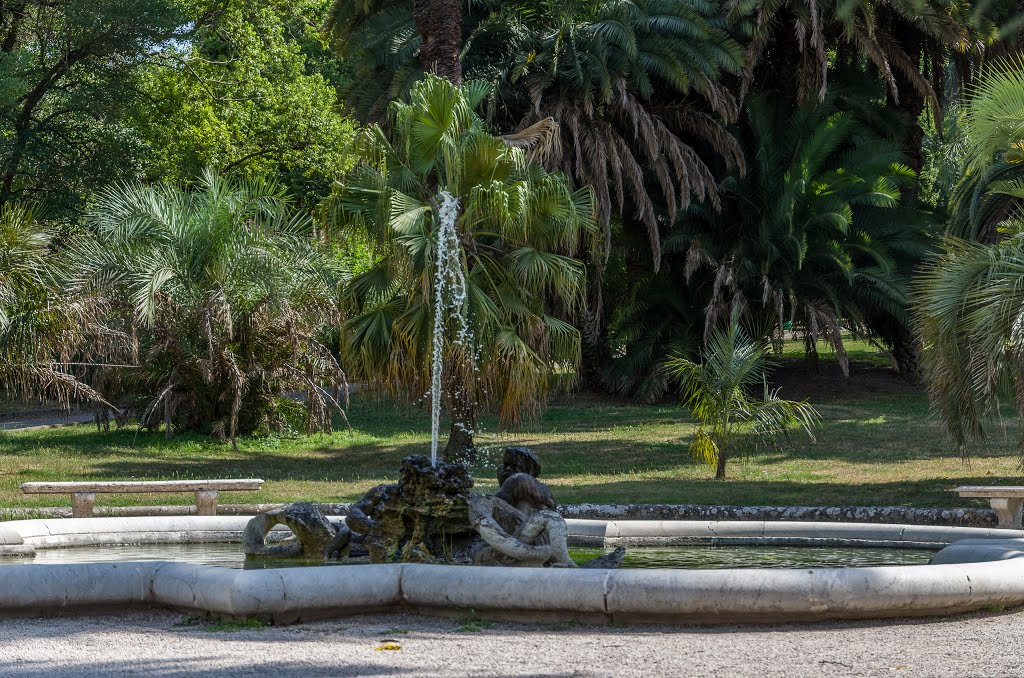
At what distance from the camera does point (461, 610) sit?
20.7ft

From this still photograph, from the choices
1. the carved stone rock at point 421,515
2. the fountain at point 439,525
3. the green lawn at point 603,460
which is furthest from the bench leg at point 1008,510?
the carved stone rock at point 421,515

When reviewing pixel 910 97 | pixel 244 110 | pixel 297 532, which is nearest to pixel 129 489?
pixel 297 532

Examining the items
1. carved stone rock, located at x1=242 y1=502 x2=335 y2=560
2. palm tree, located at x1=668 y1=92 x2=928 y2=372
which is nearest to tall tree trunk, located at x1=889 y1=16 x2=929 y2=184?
palm tree, located at x1=668 y1=92 x2=928 y2=372

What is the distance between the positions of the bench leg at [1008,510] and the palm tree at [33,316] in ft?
38.0

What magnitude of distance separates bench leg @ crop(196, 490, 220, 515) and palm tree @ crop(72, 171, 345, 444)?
6444mm

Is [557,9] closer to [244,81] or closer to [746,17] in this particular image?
[746,17]

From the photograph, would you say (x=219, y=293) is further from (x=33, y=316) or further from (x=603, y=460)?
(x=603, y=460)

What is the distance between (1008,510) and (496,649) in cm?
679

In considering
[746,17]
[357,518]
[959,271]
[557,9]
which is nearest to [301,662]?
[357,518]

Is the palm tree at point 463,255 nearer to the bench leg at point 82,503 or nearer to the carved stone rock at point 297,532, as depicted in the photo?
the bench leg at point 82,503

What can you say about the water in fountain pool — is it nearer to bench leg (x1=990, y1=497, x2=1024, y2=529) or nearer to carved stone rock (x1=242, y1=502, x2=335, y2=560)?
carved stone rock (x1=242, y1=502, x2=335, y2=560)

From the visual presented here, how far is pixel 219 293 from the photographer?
1800 centimetres

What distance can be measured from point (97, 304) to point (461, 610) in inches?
499

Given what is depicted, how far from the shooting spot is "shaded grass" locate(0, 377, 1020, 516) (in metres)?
13.1
